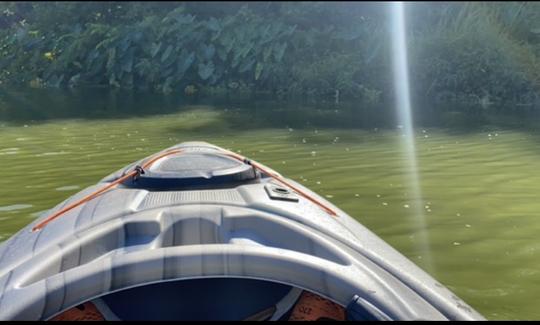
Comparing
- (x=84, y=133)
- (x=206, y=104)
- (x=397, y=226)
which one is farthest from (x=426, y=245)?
(x=206, y=104)

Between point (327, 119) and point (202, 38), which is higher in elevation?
point (202, 38)

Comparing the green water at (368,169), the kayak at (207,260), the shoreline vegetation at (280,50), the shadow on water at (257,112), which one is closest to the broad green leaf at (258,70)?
the shoreline vegetation at (280,50)

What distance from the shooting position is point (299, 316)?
2.90 m

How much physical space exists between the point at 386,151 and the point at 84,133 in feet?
17.1

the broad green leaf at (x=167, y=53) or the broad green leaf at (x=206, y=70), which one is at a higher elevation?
the broad green leaf at (x=167, y=53)

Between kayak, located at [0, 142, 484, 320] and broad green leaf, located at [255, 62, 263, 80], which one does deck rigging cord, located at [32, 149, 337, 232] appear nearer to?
kayak, located at [0, 142, 484, 320]

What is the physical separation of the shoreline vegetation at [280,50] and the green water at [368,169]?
3.77 meters

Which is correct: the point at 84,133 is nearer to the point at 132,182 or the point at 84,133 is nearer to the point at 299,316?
the point at 132,182

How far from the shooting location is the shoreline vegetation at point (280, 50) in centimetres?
1667

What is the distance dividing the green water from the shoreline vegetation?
12.4 ft

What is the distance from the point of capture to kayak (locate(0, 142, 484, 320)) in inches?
91.9

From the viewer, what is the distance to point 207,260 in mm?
2393

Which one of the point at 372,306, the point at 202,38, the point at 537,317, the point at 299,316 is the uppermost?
the point at 202,38

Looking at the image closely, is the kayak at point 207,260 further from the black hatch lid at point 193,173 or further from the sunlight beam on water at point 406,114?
the sunlight beam on water at point 406,114
